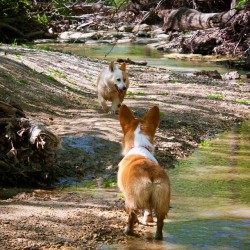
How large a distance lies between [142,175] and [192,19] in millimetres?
24456

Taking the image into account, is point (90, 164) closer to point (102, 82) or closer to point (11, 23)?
point (102, 82)

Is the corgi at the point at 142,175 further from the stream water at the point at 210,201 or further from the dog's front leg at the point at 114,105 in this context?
the dog's front leg at the point at 114,105

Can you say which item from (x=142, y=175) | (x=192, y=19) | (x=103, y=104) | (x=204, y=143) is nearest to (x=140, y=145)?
(x=142, y=175)

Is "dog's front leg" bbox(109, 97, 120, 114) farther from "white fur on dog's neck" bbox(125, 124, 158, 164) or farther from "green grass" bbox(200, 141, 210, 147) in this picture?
"white fur on dog's neck" bbox(125, 124, 158, 164)

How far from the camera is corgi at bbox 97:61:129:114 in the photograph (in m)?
11.5

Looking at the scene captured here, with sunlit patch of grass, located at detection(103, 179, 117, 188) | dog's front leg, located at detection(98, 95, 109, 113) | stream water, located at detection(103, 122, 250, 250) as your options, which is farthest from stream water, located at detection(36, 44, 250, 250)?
dog's front leg, located at detection(98, 95, 109, 113)

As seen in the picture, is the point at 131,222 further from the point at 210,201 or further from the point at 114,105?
the point at 114,105

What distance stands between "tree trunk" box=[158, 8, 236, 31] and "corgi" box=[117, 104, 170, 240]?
65.7 ft

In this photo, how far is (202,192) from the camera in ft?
24.7

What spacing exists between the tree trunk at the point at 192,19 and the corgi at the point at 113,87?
14.4m

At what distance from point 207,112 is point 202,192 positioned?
5.65 meters

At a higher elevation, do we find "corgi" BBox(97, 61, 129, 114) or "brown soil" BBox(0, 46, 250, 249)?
"corgi" BBox(97, 61, 129, 114)

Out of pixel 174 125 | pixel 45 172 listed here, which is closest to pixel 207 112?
pixel 174 125

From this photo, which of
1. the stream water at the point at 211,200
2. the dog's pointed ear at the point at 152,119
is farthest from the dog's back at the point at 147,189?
the dog's pointed ear at the point at 152,119
